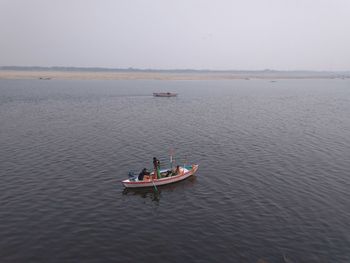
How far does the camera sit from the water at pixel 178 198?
2275 cm

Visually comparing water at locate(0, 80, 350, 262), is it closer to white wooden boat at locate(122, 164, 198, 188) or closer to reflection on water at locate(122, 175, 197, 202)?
reflection on water at locate(122, 175, 197, 202)

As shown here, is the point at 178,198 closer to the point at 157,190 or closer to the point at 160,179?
the point at 157,190

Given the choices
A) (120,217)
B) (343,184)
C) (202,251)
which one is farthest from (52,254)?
(343,184)

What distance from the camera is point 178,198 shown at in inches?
1242

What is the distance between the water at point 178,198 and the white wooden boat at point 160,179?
0.88 metres

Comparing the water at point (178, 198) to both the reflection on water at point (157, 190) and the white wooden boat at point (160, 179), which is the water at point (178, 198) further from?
the white wooden boat at point (160, 179)

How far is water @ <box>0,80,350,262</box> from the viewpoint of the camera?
22.8 metres

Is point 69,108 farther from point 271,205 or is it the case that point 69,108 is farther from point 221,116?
point 271,205

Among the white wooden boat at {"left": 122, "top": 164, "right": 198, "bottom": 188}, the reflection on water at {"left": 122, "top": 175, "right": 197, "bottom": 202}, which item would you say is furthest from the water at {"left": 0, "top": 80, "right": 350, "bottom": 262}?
the white wooden boat at {"left": 122, "top": 164, "right": 198, "bottom": 188}

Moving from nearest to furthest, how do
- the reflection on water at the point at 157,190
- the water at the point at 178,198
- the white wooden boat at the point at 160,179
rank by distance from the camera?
the water at the point at 178,198 < the reflection on water at the point at 157,190 < the white wooden boat at the point at 160,179

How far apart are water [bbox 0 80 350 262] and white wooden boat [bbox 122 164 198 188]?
88 cm

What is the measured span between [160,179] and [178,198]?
341 centimetres

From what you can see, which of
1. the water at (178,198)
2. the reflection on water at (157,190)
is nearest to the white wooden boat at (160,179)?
the reflection on water at (157,190)

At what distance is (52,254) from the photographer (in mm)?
21906
